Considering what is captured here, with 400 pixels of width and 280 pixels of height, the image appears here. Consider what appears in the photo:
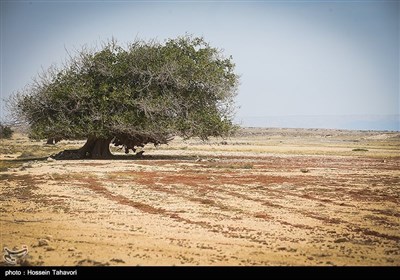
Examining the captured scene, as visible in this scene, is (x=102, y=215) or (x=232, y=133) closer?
(x=102, y=215)

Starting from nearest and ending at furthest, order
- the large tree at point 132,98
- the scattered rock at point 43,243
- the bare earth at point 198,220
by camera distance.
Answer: the bare earth at point 198,220 < the scattered rock at point 43,243 < the large tree at point 132,98

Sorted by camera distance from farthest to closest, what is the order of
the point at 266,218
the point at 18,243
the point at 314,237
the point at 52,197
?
the point at 52,197 → the point at 266,218 → the point at 314,237 → the point at 18,243

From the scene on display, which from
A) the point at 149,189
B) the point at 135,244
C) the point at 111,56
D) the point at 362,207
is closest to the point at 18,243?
the point at 135,244

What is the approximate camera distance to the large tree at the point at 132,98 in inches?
1165

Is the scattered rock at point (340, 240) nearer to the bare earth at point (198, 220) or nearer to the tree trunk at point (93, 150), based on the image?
the bare earth at point (198, 220)

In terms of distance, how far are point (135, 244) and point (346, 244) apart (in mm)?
4265

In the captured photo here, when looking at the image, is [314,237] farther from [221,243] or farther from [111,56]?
[111,56]

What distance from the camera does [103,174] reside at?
69.2ft

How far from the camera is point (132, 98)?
3019 centimetres
